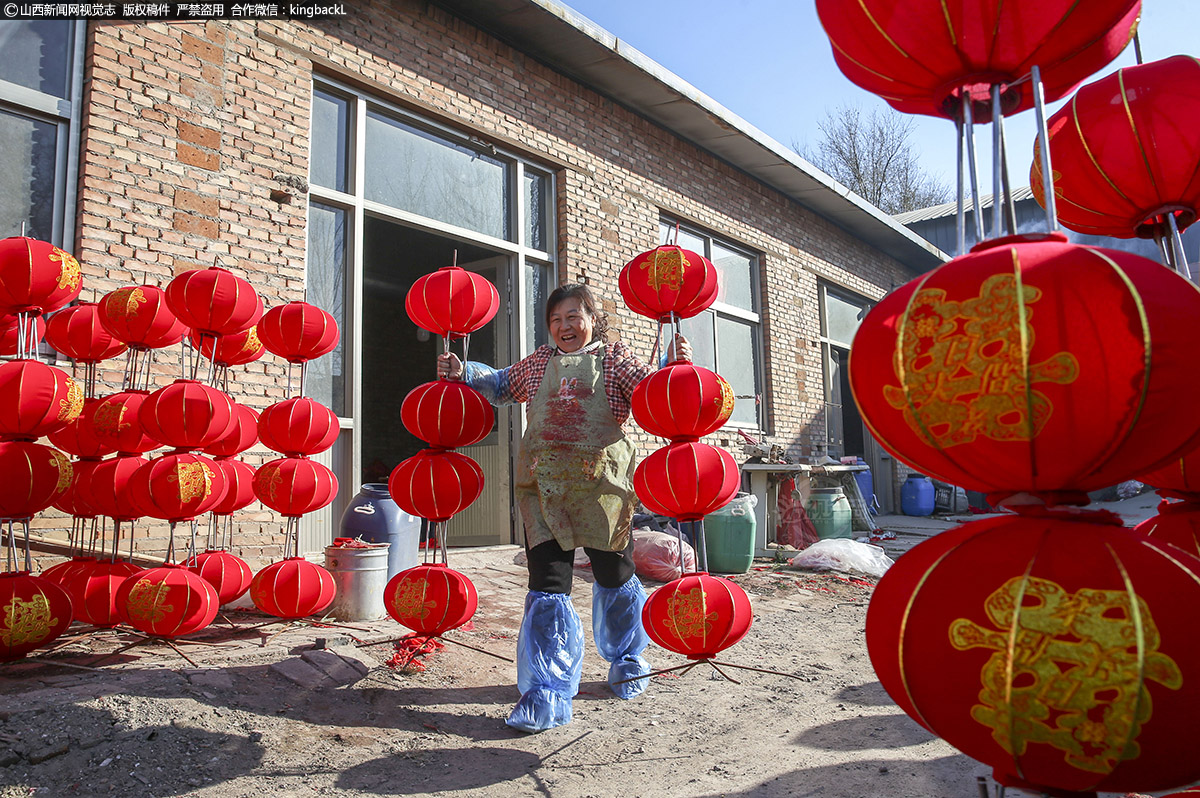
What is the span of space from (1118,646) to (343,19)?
600 centimetres

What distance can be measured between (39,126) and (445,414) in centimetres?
337

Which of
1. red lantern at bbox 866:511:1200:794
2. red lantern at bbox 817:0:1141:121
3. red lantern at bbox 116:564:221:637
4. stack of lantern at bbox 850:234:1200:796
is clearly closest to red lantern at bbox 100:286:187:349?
red lantern at bbox 116:564:221:637

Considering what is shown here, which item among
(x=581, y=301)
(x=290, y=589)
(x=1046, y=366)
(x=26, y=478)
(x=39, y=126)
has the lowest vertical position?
(x=290, y=589)

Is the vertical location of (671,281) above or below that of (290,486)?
above

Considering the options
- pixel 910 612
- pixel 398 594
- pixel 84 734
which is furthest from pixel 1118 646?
pixel 84 734

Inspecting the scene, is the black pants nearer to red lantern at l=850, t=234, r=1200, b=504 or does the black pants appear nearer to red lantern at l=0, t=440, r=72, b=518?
red lantern at l=850, t=234, r=1200, b=504

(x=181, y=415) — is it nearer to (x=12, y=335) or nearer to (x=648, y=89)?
(x=12, y=335)

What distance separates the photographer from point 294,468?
3.38 meters

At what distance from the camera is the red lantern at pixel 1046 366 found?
1034 millimetres

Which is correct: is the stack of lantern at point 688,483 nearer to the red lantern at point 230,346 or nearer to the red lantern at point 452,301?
the red lantern at point 452,301

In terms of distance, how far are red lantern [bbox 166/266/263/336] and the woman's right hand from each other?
3.17 feet

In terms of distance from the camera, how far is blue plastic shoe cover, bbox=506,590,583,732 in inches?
106

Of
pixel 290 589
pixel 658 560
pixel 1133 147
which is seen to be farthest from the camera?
pixel 658 560

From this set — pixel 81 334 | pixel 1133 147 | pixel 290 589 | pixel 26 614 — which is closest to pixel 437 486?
pixel 290 589
